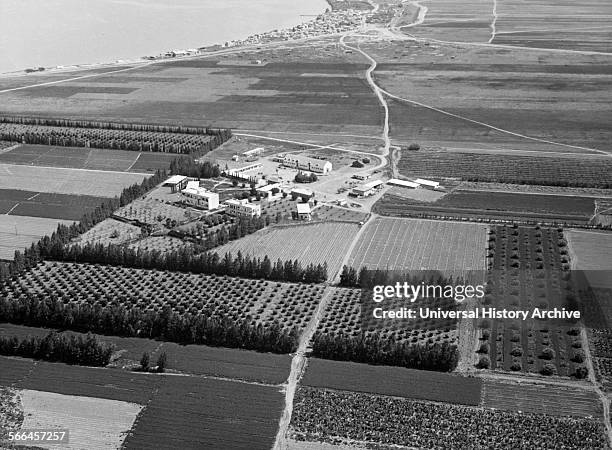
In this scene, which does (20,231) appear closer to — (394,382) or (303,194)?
(303,194)

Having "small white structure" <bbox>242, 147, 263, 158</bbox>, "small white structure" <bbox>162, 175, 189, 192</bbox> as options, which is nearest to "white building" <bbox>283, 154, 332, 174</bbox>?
"small white structure" <bbox>242, 147, 263, 158</bbox>

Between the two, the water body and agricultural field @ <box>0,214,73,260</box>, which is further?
the water body

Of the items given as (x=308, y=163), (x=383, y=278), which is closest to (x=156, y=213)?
(x=308, y=163)

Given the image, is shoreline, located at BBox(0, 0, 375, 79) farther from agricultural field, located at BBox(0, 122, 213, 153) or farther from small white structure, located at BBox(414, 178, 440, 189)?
small white structure, located at BBox(414, 178, 440, 189)

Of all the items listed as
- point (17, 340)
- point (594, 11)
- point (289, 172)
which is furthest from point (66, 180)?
point (594, 11)

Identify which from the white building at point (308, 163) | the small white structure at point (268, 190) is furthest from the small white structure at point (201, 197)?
the white building at point (308, 163)

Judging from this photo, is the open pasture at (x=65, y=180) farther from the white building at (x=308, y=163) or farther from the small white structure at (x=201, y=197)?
the white building at (x=308, y=163)
